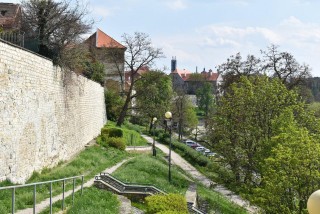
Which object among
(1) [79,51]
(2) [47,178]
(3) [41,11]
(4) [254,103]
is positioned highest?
(3) [41,11]

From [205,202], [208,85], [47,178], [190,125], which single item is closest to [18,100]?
[47,178]

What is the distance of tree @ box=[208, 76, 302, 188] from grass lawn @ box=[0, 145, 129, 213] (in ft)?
20.6

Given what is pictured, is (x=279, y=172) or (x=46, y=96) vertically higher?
(x=46, y=96)

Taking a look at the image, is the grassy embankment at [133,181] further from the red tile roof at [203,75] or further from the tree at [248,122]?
the red tile roof at [203,75]

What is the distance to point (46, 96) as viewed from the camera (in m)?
19.0

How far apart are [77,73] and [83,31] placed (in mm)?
3638

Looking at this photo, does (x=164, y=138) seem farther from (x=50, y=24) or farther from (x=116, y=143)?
(x=50, y=24)

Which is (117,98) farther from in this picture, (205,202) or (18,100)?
(18,100)

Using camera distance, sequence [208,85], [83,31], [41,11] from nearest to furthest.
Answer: [41,11], [83,31], [208,85]

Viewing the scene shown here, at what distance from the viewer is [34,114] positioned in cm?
1702

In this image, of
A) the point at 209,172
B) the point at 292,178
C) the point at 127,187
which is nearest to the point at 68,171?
the point at 127,187

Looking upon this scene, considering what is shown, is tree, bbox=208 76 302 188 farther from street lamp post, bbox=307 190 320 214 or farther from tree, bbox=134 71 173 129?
tree, bbox=134 71 173 129

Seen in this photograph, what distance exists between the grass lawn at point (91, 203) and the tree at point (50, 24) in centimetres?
851

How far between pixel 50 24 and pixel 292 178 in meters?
12.7
